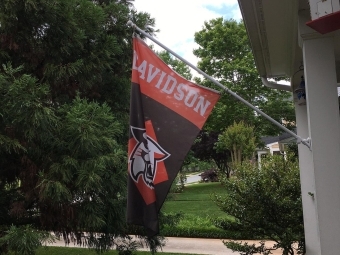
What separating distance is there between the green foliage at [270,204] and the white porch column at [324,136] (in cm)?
269

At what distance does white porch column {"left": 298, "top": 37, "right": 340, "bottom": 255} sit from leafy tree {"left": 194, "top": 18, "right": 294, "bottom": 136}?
1838 centimetres

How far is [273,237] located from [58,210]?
132 inches

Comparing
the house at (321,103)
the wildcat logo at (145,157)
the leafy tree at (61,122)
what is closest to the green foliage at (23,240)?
the leafy tree at (61,122)

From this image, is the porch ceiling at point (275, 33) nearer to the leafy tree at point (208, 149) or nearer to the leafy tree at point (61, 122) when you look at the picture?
the leafy tree at point (61, 122)

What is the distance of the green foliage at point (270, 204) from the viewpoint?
18.0 feet

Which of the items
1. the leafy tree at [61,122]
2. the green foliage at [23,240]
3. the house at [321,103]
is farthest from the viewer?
the leafy tree at [61,122]

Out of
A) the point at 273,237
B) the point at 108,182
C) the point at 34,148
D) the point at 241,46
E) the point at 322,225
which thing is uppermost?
the point at 241,46

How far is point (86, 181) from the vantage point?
394 cm

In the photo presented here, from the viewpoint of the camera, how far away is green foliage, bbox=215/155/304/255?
5473mm

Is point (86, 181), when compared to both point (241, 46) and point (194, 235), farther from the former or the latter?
point (241, 46)

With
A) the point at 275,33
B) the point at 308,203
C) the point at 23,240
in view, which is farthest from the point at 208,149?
the point at 23,240

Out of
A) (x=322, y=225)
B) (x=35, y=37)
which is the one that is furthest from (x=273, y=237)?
(x=35, y=37)

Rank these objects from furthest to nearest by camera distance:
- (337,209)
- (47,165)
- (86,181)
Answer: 1. (47,165)
2. (86,181)
3. (337,209)

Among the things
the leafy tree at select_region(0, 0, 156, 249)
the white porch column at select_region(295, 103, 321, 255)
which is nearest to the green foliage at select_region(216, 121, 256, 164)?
the white porch column at select_region(295, 103, 321, 255)
